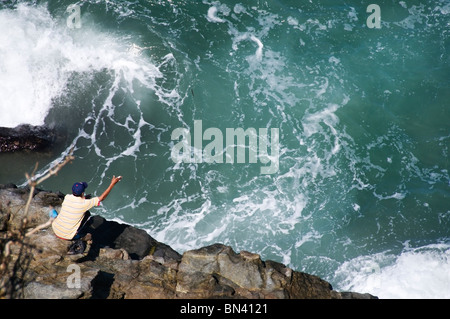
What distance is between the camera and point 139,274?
1149cm

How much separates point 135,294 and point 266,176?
29.1 ft

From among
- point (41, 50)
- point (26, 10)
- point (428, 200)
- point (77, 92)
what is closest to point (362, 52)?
point (428, 200)

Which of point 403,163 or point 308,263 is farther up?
point 403,163

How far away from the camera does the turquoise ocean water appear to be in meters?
16.3

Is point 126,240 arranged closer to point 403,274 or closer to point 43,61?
point 403,274

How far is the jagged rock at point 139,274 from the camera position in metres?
10.2

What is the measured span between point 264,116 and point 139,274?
1079cm

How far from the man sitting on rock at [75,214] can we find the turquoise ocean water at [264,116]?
5.04 metres

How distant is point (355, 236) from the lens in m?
16.4

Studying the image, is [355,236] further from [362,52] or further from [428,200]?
[362,52]

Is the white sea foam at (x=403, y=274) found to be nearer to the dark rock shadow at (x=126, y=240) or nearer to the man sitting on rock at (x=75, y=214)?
the dark rock shadow at (x=126, y=240)

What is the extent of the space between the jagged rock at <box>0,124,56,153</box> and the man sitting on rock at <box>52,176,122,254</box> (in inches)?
309

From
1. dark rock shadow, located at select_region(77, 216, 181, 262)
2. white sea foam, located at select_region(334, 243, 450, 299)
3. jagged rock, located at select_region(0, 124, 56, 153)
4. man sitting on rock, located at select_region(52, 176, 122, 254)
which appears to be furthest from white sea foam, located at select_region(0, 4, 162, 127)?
white sea foam, located at select_region(334, 243, 450, 299)

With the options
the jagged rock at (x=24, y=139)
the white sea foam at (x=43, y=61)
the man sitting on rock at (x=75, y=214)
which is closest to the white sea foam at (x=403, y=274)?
the man sitting on rock at (x=75, y=214)
